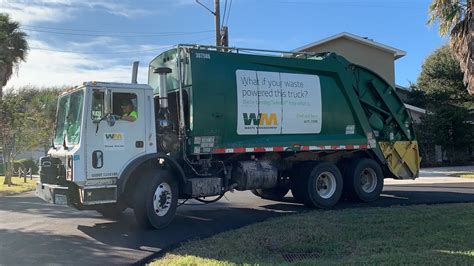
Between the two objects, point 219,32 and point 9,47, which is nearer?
point 219,32

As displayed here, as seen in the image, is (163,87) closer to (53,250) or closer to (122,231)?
(122,231)

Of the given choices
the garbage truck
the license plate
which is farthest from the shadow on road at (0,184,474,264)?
the license plate

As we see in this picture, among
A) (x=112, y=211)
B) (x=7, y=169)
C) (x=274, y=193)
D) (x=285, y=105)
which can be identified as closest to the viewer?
(x=112, y=211)

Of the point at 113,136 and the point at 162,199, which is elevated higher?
the point at 113,136

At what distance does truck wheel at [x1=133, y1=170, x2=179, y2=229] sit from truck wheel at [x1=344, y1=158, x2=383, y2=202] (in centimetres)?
515

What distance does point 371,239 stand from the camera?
807 cm

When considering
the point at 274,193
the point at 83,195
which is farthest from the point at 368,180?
the point at 83,195

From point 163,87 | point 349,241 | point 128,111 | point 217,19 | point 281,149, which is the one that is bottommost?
point 349,241

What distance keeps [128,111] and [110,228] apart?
2258 mm

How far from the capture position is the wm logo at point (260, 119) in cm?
1152

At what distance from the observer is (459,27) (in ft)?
74.3

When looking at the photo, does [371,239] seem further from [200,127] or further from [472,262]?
[200,127]

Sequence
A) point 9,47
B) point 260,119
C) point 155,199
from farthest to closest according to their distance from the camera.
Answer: point 9,47
point 260,119
point 155,199

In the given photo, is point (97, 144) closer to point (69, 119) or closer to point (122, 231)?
point (69, 119)
